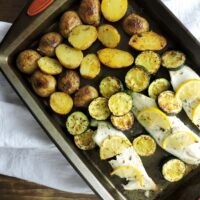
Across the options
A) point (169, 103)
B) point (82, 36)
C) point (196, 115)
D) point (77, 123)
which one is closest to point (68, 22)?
point (82, 36)

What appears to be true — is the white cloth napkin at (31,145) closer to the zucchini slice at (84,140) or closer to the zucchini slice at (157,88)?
the zucchini slice at (84,140)

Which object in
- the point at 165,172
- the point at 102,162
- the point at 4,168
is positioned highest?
the point at 165,172

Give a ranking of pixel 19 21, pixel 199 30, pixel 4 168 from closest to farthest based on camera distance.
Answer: pixel 19 21 < pixel 199 30 < pixel 4 168

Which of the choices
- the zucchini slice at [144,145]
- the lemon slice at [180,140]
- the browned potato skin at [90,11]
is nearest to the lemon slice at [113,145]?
the zucchini slice at [144,145]

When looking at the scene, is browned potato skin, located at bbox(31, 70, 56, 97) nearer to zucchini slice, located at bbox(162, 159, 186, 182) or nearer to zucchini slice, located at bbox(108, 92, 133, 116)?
zucchini slice, located at bbox(108, 92, 133, 116)

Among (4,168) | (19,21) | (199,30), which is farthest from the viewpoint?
(4,168)

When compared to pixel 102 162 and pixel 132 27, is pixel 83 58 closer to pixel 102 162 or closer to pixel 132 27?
pixel 132 27

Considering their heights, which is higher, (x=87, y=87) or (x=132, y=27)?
(x=132, y=27)

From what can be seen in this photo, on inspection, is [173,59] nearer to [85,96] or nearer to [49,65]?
[85,96]

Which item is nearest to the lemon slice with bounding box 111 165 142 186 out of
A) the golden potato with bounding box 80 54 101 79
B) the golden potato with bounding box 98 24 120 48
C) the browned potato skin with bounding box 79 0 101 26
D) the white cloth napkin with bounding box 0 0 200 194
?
the white cloth napkin with bounding box 0 0 200 194

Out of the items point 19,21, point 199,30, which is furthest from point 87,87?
point 199,30
